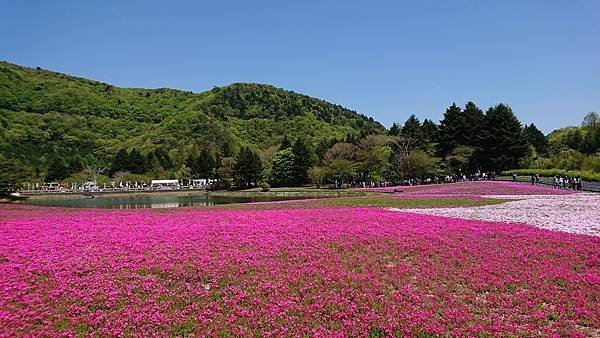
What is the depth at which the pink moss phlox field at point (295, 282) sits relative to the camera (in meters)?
8.90

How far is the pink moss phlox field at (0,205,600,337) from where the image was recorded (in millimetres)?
8898

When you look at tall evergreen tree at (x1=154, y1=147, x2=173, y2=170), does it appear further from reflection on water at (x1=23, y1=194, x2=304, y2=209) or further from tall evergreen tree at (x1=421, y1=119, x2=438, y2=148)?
tall evergreen tree at (x1=421, y1=119, x2=438, y2=148)

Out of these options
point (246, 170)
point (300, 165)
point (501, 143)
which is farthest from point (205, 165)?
point (501, 143)

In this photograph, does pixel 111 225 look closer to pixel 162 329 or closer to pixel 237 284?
pixel 237 284

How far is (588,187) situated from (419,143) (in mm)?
48651

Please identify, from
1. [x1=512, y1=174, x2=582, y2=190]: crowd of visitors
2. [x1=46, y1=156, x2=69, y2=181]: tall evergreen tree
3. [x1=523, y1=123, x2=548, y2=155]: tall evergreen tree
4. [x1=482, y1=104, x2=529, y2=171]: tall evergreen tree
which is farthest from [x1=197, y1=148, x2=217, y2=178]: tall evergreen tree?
[x1=512, y1=174, x2=582, y2=190]: crowd of visitors

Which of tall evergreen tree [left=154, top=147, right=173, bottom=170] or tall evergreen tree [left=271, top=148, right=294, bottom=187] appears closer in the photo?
tall evergreen tree [left=271, top=148, right=294, bottom=187]

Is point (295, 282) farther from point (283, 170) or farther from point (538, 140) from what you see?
point (538, 140)

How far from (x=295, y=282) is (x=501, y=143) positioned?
272 ft

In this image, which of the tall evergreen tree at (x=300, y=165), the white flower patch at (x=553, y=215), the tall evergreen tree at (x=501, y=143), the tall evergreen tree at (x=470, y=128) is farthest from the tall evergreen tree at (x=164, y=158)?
the white flower patch at (x=553, y=215)

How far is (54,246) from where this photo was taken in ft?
45.9

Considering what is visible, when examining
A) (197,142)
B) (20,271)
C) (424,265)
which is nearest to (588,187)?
(424,265)

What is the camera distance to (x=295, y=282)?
10977 millimetres

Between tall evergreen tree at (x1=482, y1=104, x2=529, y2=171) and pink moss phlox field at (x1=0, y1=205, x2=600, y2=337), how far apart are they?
7327cm
